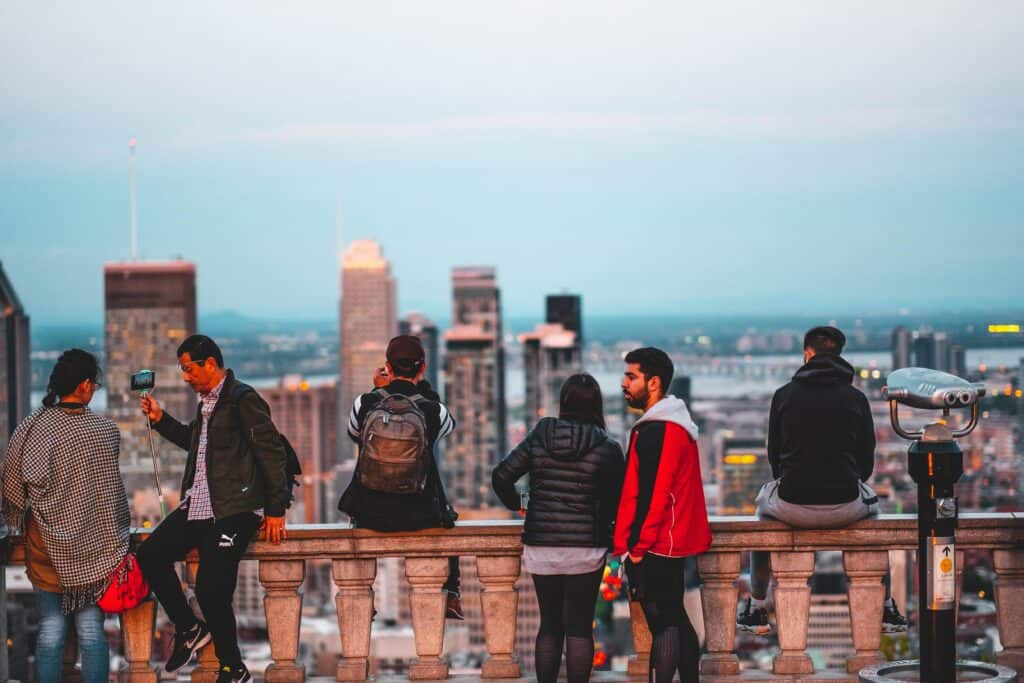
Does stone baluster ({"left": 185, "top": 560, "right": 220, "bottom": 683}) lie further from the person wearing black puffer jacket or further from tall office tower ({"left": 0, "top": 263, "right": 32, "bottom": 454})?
tall office tower ({"left": 0, "top": 263, "right": 32, "bottom": 454})

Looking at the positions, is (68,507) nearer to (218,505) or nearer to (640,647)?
(218,505)

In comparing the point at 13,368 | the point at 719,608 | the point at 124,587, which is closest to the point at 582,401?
the point at 719,608

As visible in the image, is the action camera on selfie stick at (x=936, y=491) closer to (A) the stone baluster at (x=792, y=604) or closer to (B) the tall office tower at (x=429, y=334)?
(A) the stone baluster at (x=792, y=604)

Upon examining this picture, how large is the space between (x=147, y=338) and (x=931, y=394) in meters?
130

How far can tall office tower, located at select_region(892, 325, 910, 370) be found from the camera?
71.2 metres

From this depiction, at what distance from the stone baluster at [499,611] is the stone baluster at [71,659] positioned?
2308 mm

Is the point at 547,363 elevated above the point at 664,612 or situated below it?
below

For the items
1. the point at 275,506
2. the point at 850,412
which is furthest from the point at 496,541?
the point at 850,412

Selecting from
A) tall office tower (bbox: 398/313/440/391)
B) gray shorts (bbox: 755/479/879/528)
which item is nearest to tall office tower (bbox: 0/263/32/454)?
gray shorts (bbox: 755/479/879/528)

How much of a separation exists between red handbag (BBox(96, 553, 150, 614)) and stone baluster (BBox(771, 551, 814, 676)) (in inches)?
138

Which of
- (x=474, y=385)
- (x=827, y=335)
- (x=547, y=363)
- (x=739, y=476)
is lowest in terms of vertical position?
(x=739, y=476)

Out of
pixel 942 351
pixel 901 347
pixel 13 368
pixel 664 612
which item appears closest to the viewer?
pixel 664 612

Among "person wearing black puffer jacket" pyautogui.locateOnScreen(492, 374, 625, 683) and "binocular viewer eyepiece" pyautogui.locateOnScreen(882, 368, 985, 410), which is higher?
"binocular viewer eyepiece" pyautogui.locateOnScreen(882, 368, 985, 410)

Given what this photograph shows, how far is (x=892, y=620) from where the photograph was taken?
30.7ft
